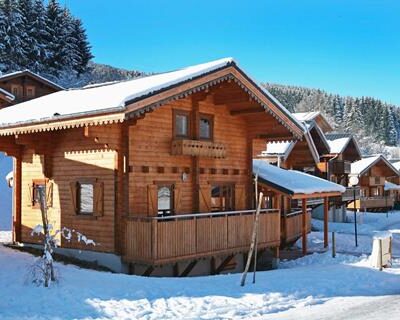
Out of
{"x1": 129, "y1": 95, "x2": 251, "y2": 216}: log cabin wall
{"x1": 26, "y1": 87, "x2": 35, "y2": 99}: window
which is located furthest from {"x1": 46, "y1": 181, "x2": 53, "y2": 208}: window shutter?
{"x1": 26, "y1": 87, "x2": 35, "y2": 99}: window

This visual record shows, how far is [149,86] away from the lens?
47.2ft

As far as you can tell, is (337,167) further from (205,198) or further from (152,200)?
(152,200)

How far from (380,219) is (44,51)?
130 ft

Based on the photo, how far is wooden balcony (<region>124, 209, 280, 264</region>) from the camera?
14055 millimetres

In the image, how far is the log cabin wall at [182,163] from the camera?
15.4 meters

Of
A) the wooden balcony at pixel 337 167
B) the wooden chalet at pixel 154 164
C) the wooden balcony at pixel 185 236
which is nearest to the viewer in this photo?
the wooden balcony at pixel 185 236

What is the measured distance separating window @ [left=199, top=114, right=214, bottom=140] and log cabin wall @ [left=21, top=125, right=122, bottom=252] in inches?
154

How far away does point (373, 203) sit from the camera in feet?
171

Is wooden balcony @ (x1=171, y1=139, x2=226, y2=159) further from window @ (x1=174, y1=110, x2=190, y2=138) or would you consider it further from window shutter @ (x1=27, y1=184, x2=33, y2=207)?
window shutter @ (x1=27, y1=184, x2=33, y2=207)

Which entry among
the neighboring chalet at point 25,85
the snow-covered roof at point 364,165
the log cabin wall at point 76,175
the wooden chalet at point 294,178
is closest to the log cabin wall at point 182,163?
the log cabin wall at point 76,175

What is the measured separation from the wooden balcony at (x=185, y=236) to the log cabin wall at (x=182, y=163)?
979 millimetres

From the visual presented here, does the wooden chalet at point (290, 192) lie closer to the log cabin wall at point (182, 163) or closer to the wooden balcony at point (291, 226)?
the wooden balcony at point (291, 226)

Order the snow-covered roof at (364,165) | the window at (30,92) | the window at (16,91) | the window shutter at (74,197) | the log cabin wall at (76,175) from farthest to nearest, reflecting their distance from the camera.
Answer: the snow-covered roof at (364,165) → the window at (30,92) → the window at (16,91) → the window shutter at (74,197) → the log cabin wall at (76,175)

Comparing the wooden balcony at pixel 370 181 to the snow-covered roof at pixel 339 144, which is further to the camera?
the wooden balcony at pixel 370 181
